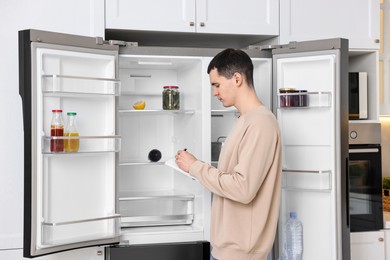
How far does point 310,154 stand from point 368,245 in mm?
711

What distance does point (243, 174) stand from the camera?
2.12 metres

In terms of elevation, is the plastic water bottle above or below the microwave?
below

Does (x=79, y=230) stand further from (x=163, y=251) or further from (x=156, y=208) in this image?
(x=156, y=208)

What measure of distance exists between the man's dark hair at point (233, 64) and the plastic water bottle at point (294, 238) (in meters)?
0.87

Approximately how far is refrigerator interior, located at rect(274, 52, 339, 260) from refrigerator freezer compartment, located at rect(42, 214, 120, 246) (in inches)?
31.4

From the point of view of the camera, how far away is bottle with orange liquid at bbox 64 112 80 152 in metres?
2.56

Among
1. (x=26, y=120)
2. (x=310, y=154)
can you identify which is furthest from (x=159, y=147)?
(x=26, y=120)

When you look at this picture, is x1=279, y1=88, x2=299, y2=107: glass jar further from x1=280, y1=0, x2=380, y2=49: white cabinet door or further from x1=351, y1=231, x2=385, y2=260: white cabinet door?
x1=351, y1=231, x2=385, y2=260: white cabinet door

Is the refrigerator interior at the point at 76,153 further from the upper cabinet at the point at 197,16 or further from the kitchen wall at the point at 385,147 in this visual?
the kitchen wall at the point at 385,147

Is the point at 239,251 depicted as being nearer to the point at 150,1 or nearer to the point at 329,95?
the point at 329,95

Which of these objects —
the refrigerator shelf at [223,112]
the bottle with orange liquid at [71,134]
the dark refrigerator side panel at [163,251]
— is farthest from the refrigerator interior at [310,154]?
the bottle with orange liquid at [71,134]

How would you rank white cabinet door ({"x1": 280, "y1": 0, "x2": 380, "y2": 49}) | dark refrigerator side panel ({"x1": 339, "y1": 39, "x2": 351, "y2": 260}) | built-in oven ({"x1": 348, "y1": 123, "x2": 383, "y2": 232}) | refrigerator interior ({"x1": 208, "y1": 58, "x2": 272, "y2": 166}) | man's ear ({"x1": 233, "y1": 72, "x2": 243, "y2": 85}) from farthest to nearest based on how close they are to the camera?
built-in oven ({"x1": 348, "y1": 123, "x2": 383, "y2": 232}) → white cabinet door ({"x1": 280, "y1": 0, "x2": 380, "y2": 49}) → refrigerator interior ({"x1": 208, "y1": 58, "x2": 272, "y2": 166}) → dark refrigerator side panel ({"x1": 339, "y1": 39, "x2": 351, "y2": 260}) → man's ear ({"x1": 233, "y1": 72, "x2": 243, "y2": 85})

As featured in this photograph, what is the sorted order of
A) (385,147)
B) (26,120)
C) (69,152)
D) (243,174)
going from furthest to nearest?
1. (385,147)
2. (69,152)
3. (26,120)
4. (243,174)

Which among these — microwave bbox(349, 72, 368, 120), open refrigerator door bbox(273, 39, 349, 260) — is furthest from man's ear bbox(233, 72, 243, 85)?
microwave bbox(349, 72, 368, 120)
